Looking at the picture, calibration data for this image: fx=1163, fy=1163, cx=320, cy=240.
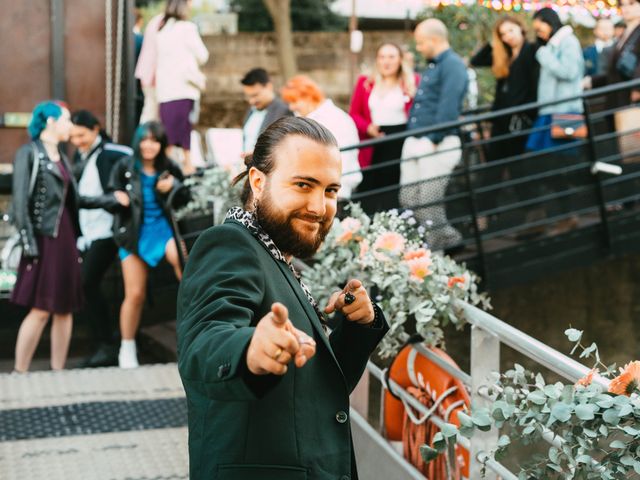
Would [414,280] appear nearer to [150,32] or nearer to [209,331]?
[209,331]

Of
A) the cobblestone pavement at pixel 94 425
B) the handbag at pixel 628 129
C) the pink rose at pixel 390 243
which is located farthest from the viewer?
the handbag at pixel 628 129

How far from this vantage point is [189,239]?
27.5 ft

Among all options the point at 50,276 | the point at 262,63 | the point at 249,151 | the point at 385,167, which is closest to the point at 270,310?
the point at 249,151

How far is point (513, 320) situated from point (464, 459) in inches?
176

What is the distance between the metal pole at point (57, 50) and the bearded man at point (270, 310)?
7.52m

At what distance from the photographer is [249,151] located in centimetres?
690

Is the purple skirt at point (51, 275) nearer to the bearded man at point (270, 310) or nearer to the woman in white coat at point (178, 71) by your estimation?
the woman in white coat at point (178, 71)

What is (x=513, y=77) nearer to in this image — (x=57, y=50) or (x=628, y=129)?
(x=628, y=129)

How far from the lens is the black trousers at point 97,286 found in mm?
8156

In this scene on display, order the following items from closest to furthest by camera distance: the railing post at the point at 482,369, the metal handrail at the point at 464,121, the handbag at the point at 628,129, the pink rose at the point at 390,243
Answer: the railing post at the point at 482,369, the pink rose at the point at 390,243, the metal handrail at the point at 464,121, the handbag at the point at 628,129

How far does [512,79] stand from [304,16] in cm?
1636

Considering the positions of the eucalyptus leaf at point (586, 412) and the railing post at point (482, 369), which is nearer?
the eucalyptus leaf at point (586, 412)

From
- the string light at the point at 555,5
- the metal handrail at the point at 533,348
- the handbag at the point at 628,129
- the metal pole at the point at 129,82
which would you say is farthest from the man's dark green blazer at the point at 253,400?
the string light at the point at 555,5

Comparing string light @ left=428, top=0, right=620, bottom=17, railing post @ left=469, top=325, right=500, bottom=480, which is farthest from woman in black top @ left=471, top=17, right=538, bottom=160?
string light @ left=428, top=0, right=620, bottom=17
